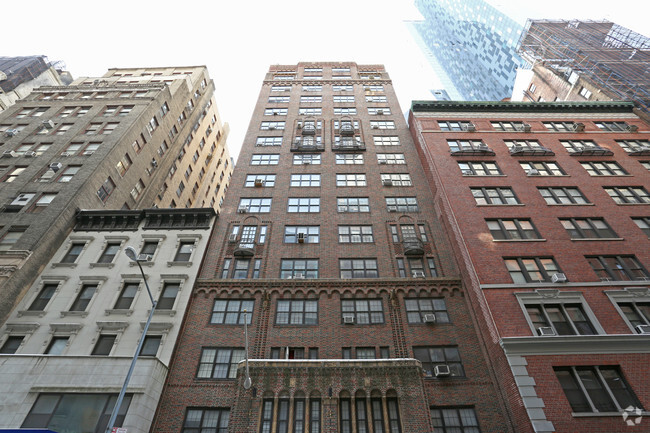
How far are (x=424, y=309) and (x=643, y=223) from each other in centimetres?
1849

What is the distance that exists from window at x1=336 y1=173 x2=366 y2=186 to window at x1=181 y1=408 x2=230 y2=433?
70.7ft

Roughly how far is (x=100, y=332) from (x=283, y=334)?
11470 mm

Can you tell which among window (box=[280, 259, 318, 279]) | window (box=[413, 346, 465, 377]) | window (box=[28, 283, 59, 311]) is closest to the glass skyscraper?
window (box=[280, 259, 318, 279])

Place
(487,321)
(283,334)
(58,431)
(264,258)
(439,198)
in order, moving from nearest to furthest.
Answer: (58,431) < (487,321) < (283,334) < (264,258) < (439,198)

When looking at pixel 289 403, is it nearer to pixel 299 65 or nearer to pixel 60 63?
pixel 299 65

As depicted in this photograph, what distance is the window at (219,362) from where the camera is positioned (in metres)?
21.1

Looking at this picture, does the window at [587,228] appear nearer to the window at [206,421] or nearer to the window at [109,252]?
the window at [206,421]

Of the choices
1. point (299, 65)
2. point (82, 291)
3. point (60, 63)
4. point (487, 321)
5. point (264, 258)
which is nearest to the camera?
point (487, 321)

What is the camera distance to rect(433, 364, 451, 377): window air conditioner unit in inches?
804

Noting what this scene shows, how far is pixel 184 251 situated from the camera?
2772cm

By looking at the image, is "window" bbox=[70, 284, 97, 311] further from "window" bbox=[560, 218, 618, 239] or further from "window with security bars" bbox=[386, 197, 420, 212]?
"window" bbox=[560, 218, 618, 239]

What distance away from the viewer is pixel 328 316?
23.6 metres

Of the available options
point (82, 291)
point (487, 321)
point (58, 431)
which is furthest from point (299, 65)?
point (58, 431)

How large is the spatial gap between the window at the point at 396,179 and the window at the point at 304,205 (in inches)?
271
